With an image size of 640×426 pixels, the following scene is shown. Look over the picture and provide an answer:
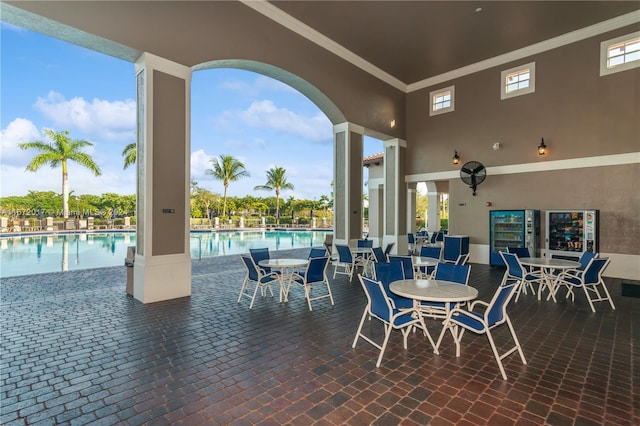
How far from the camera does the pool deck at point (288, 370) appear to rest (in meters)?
2.33

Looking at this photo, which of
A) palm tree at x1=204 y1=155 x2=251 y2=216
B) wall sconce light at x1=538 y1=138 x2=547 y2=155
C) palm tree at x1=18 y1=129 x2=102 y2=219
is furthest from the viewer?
palm tree at x1=204 y1=155 x2=251 y2=216

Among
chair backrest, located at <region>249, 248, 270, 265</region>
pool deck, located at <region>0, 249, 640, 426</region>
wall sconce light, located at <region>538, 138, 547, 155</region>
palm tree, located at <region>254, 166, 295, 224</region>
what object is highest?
palm tree, located at <region>254, 166, 295, 224</region>

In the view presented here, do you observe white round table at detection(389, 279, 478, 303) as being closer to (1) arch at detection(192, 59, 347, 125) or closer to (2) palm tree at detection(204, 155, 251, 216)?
(1) arch at detection(192, 59, 347, 125)

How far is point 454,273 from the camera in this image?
13.4 ft

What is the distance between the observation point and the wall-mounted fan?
997 centimetres

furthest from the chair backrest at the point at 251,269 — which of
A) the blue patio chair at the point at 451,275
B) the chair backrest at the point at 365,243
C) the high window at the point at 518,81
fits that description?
the high window at the point at 518,81

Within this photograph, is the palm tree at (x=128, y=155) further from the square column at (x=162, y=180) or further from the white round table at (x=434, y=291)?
the white round table at (x=434, y=291)

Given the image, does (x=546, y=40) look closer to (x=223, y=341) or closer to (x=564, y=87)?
(x=564, y=87)

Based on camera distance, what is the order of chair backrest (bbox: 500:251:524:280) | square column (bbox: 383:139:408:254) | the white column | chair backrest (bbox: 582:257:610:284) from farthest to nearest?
the white column
square column (bbox: 383:139:408:254)
chair backrest (bbox: 500:251:524:280)
chair backrest (bbox: 582:257:610:284)

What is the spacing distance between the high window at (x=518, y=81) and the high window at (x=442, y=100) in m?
1.57

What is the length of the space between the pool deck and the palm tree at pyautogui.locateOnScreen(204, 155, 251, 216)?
2167 cm

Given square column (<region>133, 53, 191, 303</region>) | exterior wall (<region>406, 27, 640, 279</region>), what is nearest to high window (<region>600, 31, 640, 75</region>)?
exterior wall (<region>406, 27, 640, 279</region>)

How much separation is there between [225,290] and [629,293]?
312 inches

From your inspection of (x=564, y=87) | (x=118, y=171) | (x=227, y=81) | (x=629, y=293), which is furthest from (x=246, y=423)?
(x=227, y=81)
